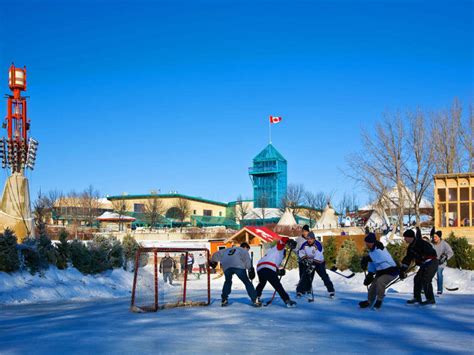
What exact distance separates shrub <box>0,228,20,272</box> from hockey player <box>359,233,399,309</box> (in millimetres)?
13229

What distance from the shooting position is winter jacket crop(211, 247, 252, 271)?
13422mm

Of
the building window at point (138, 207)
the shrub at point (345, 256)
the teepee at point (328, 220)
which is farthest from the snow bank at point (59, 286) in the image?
the building window at point (138, 207)

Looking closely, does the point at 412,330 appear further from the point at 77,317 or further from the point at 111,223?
the point at 111,223

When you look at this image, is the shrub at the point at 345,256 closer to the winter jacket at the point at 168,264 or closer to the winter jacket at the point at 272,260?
the winter jacket at the point at 168,264

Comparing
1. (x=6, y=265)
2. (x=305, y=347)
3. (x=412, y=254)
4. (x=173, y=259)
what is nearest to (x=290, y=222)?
(x=173, y=259)

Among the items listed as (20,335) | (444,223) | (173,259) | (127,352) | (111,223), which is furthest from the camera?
(111,223)

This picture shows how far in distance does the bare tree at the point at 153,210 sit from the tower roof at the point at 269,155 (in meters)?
18.4

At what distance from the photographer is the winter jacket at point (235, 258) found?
44.0 ft

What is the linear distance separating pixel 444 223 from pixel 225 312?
27.4 metres

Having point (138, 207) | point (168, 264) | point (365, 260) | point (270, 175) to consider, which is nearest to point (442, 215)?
point (168, 264)

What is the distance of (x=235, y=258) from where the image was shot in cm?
1345

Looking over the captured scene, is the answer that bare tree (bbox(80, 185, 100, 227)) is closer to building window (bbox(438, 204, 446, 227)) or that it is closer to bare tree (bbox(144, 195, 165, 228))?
Result: bare tree (bbox(144, 195, 165, 228))

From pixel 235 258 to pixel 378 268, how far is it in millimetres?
3054

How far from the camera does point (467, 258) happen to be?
80.4 ft
